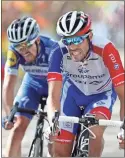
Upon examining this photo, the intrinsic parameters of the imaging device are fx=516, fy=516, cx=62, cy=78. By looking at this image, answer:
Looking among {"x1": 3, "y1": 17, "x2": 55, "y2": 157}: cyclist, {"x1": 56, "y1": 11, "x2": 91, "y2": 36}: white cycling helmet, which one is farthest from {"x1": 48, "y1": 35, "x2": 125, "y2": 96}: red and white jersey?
{"x1": 3, "y1": 17, "x2": 55, "y2": 157}: cyclist

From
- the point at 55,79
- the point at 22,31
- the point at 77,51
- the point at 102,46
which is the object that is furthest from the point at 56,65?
the point at 22,31

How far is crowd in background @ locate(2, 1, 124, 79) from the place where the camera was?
33.4 feet

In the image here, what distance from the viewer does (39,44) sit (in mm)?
4340

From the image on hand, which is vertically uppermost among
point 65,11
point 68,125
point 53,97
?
point 65,11

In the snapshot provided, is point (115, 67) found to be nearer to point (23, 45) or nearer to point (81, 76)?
point (81, 76)

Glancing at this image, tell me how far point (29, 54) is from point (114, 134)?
2611 millimetres

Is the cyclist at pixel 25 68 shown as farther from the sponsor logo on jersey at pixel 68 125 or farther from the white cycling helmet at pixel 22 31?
the sponsor logo on jersey at pixel 68 125

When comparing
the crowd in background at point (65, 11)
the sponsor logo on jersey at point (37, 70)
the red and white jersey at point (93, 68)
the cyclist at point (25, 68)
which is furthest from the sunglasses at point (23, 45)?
the crowd in background at point (65, 11)

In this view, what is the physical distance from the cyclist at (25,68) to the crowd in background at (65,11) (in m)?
5.26

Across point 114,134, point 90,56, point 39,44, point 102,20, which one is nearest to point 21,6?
point 102,20

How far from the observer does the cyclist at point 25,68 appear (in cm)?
423

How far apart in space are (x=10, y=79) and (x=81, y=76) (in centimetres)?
88

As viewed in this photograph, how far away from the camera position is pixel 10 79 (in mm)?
4434

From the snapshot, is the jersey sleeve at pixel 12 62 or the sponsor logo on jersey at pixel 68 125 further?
the jersey sleeve at pixel 12 62
